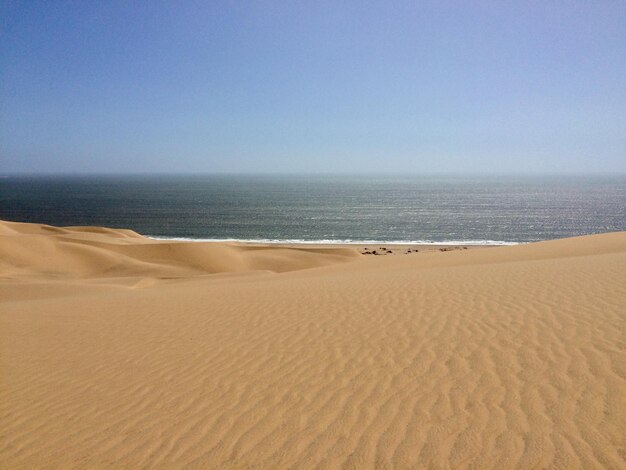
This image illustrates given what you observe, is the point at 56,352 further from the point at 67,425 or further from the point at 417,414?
the point at 417,414

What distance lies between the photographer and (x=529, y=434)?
383 cm

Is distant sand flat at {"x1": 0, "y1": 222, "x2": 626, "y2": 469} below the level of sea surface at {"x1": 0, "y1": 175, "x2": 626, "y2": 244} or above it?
above

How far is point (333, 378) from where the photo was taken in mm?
5375

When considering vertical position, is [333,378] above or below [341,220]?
above

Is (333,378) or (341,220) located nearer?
(333,378)

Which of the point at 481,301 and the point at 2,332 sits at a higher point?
the point at 481,301

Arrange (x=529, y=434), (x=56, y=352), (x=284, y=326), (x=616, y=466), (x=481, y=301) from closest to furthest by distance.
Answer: (x=616, y=466) < (x=529, y=434) < (x=56, y=352) < (x=284, y=326) < (x=481, y=301)

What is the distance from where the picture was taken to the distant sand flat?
12.8ft

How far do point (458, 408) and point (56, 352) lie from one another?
6.48 metres


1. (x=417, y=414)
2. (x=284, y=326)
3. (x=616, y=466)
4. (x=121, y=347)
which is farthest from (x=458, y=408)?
(x=121, y=347)

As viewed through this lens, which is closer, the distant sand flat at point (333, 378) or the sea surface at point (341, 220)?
the distant sand flat at point (333, 378)

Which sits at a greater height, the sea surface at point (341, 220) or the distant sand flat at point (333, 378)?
the distant sand flat at point (333, 378)

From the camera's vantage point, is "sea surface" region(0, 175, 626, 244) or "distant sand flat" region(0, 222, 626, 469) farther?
"sea surface" region(0, 175, 626, 244)

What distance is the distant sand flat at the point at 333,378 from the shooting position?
3889mm
